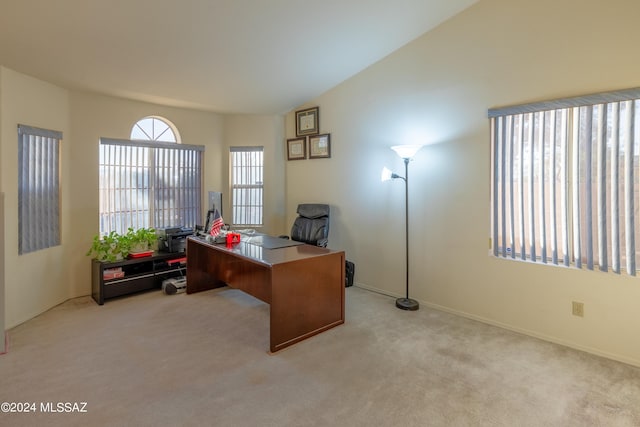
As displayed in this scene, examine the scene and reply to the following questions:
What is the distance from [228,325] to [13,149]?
2.49 metres

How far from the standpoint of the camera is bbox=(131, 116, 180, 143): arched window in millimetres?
4109

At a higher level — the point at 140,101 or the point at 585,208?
the point at 140,101

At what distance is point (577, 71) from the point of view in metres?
2.46

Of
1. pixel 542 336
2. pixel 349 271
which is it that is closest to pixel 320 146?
pixel 349 271

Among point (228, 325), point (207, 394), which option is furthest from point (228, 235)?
point (207, 394)

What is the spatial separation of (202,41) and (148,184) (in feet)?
7.20

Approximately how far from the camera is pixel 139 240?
3.77 metres

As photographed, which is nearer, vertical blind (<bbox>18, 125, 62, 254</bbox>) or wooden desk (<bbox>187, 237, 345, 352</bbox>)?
wooden desk (<bbox>187, 237, 345, 352</bbox>)

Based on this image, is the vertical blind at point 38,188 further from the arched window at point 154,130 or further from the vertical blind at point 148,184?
the arched window at point 154,130

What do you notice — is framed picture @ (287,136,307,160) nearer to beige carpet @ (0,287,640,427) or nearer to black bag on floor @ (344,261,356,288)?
black bag on floor @ (344,261,356,288)

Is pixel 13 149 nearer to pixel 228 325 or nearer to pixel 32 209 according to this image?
pixel 32 209

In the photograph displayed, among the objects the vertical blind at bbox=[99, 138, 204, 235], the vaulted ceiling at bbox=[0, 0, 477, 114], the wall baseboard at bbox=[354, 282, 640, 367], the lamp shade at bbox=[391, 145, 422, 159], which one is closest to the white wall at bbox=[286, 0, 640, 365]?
the wall baseboard at bbox=[354, 282, 640, 367]

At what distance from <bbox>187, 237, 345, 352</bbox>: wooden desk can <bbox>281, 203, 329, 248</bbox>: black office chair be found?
84cm

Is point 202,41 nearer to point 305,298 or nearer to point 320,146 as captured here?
point 320,146
